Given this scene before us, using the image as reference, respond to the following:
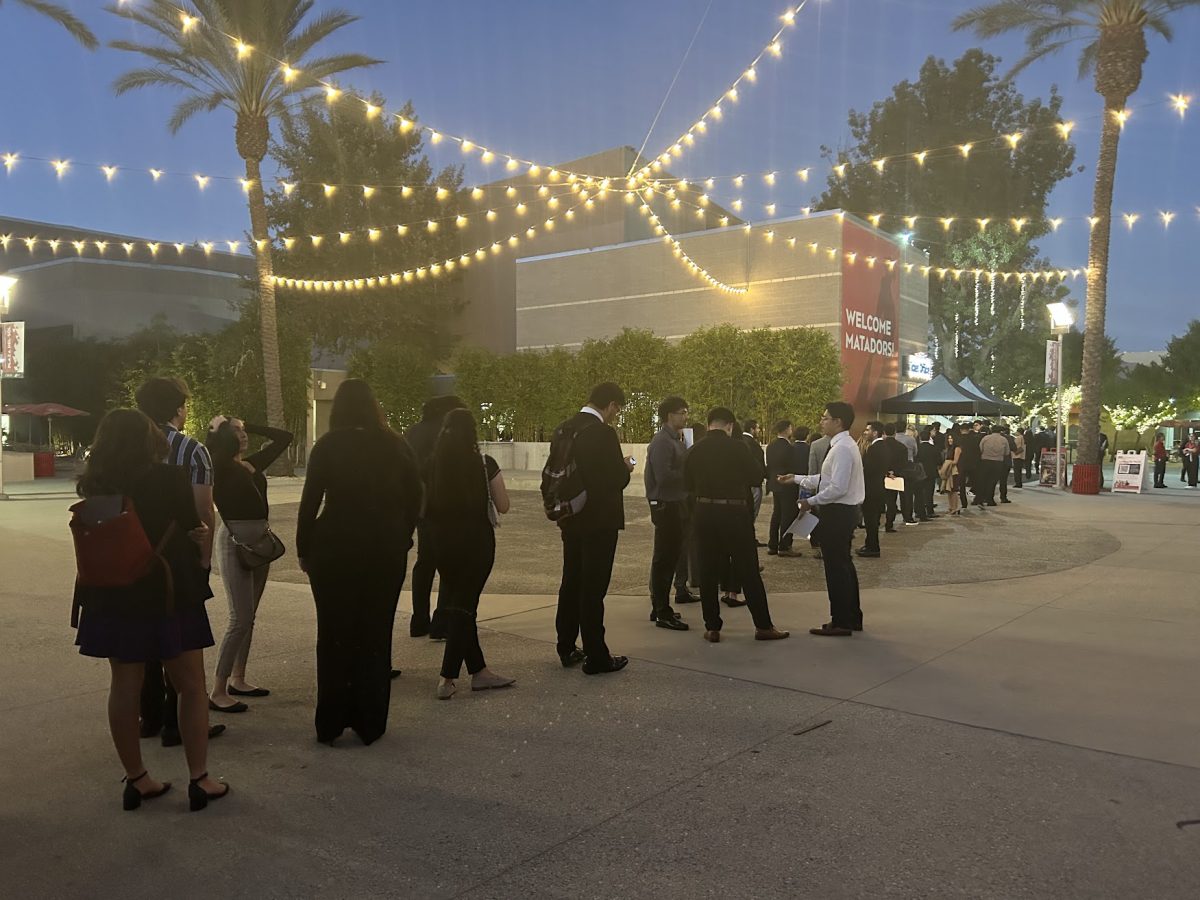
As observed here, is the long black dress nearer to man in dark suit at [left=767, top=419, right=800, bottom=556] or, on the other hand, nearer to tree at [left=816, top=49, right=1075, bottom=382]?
man in dark suit at [left=767, top=419, right=800, bottom=556]

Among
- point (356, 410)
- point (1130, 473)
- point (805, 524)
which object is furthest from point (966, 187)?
point (356, 410)

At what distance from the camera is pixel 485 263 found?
1591 inches

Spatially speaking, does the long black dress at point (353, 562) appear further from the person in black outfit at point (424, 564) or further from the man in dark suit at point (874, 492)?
the man in dark suit at point (874, 492)

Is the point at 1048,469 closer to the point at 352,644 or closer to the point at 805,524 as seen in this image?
the point at 805,524

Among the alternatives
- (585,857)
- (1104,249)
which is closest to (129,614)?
(585,857)

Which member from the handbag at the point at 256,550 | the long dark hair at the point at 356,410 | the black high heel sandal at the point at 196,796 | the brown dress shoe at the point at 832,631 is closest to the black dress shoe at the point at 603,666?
the brown dress shoe at the point at 832,631

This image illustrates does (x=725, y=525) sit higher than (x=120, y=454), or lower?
lower

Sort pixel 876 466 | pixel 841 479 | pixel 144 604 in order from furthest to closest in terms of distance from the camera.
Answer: pixel 876 466, pixel 841 479, pixel 144 604

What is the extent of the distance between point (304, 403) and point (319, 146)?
16115 mm

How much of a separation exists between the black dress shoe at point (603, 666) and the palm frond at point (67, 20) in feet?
52.7

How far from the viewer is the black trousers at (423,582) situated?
241 inches

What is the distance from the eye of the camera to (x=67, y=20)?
50.7ft

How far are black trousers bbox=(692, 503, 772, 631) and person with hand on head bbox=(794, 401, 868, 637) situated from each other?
545 millimetres

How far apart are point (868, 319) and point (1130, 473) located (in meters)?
9.40
